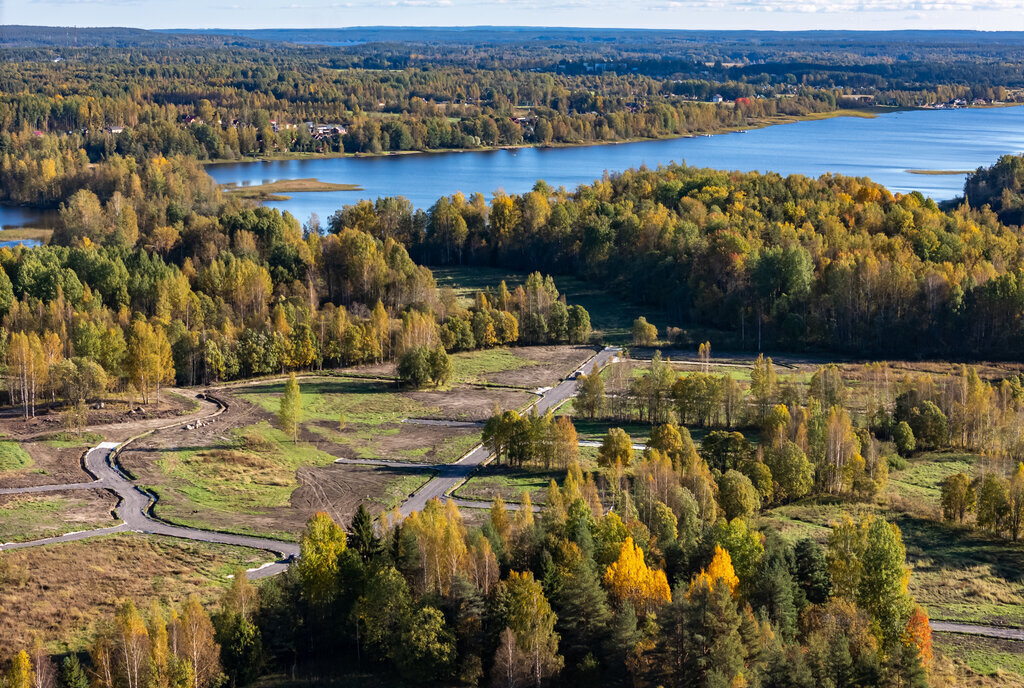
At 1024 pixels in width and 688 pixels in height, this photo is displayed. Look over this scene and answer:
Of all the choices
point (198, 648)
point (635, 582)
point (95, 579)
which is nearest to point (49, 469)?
point (95, 579)

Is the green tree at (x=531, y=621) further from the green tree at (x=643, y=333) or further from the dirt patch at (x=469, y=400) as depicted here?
the green tree at (x=643, y=333)

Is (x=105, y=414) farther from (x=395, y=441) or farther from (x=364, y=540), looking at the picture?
(x=364, y=540)

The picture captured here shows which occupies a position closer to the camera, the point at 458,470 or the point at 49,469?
the point at 49,469

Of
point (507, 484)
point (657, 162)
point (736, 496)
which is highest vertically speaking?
point (657, 162)

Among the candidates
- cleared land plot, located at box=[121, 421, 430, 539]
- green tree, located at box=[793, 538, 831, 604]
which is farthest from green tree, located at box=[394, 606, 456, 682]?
cleared land plot, located at box=[121, 421, 430, 539]

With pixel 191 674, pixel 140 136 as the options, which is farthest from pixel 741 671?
pixel 140 136

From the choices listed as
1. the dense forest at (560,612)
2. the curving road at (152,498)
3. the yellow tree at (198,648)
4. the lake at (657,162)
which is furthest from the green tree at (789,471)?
the lake at (657,162)
